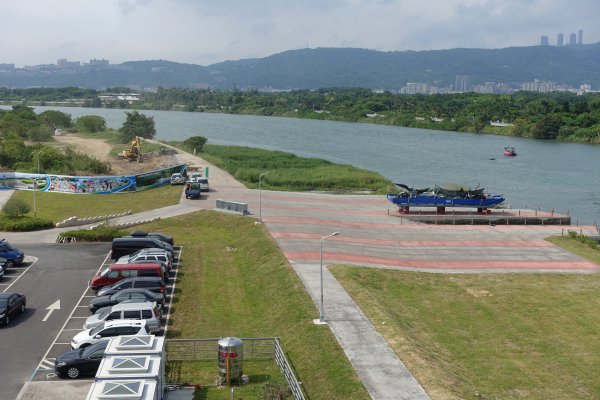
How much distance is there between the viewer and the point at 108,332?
24344 mm

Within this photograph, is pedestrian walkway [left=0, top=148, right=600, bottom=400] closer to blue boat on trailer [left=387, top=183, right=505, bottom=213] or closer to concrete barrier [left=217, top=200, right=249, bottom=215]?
concrete barrier [left=217, top=200, right=249, bottom=215]

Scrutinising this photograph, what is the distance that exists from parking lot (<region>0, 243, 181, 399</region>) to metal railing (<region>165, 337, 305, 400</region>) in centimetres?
271

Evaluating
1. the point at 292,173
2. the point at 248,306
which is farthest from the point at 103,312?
the point at 292,173

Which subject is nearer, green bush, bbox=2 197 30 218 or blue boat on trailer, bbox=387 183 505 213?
green bush, bbox=2 197 30 218

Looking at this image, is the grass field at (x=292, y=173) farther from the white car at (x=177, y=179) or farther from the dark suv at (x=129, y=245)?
the dark suv at (x=129, y=245)

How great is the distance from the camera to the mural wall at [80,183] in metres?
58.6

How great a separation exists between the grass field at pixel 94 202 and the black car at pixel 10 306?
20317mm

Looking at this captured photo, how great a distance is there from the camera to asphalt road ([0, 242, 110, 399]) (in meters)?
23.6

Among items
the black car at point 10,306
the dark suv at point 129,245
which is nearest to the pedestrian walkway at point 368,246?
the dark suv at point 129,245

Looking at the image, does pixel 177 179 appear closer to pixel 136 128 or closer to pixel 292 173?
pixel 292 173

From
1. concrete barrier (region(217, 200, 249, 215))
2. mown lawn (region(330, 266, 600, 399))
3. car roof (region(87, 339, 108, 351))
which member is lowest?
mown lawn (region(330, 266, 600, 399))

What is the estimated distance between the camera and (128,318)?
2595cm

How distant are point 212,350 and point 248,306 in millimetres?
6283

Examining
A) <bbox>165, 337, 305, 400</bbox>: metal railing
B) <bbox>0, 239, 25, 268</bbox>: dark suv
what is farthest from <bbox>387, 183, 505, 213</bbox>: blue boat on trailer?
<bbox>165, 337, 305, 400</bbox>: metal railing
